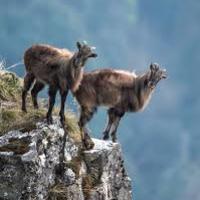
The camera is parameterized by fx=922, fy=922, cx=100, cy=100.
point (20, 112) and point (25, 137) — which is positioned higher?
point (20, 112)

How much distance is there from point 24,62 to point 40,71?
2.76 feet

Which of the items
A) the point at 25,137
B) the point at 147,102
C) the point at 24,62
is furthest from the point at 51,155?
the point at 147,102

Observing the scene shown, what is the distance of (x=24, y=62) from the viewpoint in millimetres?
19359

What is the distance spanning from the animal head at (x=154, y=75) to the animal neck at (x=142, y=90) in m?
0.12

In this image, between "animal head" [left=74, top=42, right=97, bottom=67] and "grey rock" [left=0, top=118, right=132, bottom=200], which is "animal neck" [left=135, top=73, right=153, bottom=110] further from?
"animal head" [left=74, top=42, right=97, bottom=67]

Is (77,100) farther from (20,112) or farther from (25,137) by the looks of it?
(25,137)

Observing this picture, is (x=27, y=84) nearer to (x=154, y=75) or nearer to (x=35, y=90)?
(x=35, y=90)

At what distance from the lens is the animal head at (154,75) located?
66.7 ft

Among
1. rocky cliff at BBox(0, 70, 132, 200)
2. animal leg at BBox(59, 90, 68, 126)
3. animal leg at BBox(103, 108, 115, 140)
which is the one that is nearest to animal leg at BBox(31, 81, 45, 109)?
rocky cliff at BBox(0, 70, 132, 200)

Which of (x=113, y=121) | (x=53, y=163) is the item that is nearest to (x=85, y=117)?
(x=113, y=121)

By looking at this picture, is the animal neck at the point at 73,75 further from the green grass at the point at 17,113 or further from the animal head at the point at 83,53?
the green grass at the point at 17,113

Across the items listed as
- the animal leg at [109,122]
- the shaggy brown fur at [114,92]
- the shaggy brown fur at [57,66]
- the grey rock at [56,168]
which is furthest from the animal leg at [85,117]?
the shaggy brown fur at [57,66]

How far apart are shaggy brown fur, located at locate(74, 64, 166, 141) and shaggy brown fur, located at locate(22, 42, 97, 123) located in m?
1.09

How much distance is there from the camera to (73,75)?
59.0 feet
